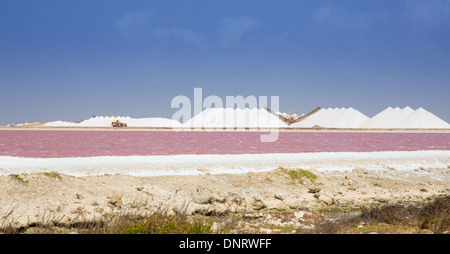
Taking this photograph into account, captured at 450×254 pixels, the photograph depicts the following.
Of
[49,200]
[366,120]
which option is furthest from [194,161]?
[366,120]

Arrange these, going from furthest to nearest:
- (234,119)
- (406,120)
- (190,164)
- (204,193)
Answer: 1. (234,119)
2. (406,120)
3. (190,164)
4. (204,193)

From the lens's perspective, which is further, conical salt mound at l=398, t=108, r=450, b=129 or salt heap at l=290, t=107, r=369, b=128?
salt heap at l=290, t=107, r=369, b=128

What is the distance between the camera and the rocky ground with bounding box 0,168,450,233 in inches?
341

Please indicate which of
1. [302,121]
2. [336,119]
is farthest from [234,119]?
[336,119]

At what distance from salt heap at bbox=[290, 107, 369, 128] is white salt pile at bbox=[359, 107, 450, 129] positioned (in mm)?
3849

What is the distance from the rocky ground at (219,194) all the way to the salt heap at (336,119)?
88663mm

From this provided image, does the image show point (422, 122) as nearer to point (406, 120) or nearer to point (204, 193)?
point (406, 120)

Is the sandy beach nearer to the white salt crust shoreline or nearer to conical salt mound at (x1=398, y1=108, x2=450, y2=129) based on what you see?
the white salt crust shoreline

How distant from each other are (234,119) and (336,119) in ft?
98.9

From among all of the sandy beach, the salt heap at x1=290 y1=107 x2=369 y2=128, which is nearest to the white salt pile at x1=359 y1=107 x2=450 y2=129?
the salt heap at x1=290 y1=107 x2=369 y2=128

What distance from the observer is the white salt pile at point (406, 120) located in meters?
97.2

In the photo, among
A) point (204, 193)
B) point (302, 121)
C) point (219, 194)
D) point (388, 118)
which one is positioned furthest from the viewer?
point (302, 121)

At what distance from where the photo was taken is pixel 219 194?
11.1 metres
